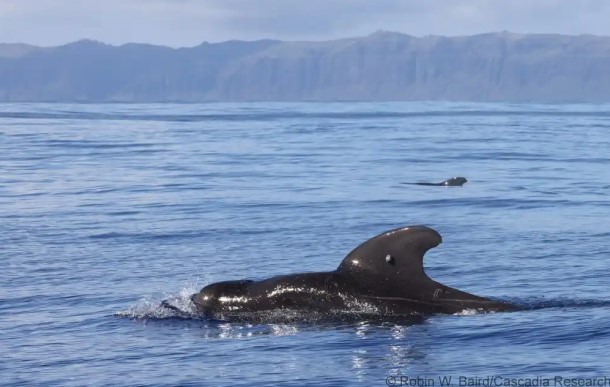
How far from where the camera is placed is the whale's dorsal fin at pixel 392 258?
1520 cm

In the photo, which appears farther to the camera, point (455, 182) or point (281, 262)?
point (455, 182)

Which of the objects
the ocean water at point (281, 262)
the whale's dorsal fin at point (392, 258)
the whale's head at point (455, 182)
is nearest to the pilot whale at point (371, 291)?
the whale's dorsal fin at point (392, 258)

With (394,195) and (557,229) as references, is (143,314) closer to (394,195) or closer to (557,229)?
(557,229)

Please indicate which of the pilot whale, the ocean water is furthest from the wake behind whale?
the ocean water

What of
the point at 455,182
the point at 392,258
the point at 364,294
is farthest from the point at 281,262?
the point at 455,182

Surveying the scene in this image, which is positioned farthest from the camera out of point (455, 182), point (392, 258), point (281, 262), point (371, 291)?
point (455, 182)

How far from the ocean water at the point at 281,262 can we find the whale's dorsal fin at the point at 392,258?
1.81 ft

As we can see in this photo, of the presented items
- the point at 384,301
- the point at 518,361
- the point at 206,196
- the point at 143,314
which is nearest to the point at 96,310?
the point at 143,314

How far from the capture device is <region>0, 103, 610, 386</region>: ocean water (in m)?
13.8

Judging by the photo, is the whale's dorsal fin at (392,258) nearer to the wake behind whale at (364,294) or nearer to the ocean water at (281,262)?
the wake behind whale at (364,294)

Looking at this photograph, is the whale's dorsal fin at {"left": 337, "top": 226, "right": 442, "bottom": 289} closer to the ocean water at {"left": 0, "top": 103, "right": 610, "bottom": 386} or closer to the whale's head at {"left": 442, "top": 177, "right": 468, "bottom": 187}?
the ocean water at {"left": 0, "top": 103, "right": 610, "bottom": 386}

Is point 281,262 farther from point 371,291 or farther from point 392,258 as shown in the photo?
point 392,258

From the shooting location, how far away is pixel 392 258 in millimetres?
15359

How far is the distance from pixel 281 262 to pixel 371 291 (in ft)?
18.9
